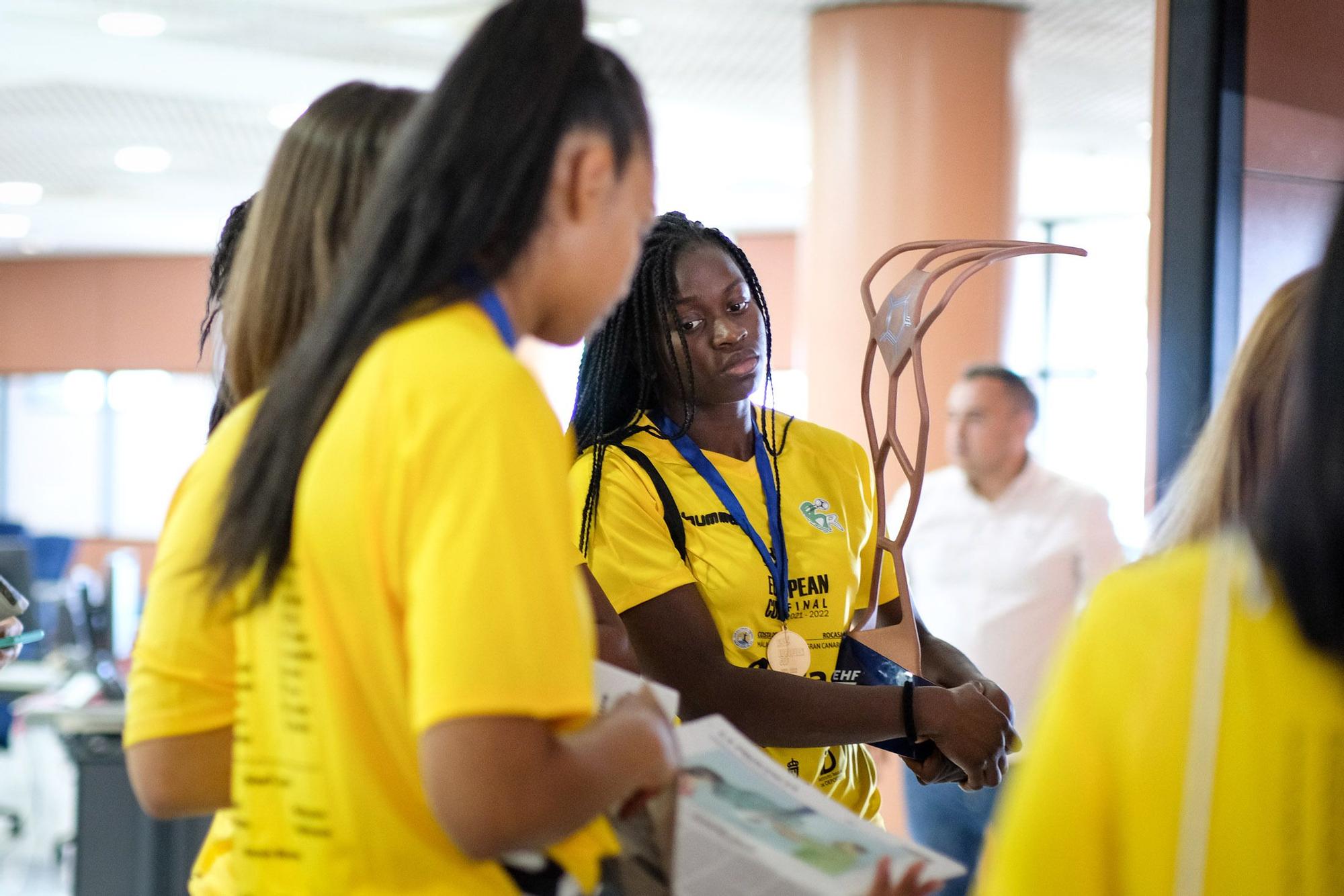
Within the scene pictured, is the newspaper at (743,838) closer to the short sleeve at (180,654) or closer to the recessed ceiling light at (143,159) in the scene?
the short sleeve at (180,654)

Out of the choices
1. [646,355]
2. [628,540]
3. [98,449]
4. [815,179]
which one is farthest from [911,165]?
[98,449]

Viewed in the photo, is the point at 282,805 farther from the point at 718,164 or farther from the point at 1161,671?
the point at 718,164

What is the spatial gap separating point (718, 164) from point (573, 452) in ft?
22.8

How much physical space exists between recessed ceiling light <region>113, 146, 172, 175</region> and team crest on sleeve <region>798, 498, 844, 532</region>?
278 inches

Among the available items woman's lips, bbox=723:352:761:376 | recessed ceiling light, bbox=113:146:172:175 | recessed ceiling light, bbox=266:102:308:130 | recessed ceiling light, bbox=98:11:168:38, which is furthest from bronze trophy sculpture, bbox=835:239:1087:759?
recessed ceiling light, bbox=113:146:172:175

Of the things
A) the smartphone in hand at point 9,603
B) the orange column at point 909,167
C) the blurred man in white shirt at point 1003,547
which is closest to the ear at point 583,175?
the smartphone in hand at point 9,603

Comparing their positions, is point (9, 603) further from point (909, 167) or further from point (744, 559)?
point (909, 167)

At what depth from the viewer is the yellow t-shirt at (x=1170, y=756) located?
72 centimetres

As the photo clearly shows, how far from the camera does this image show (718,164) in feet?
27.8

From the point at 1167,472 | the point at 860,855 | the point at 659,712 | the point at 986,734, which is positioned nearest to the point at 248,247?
the point at 659,712

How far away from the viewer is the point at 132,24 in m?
5.36

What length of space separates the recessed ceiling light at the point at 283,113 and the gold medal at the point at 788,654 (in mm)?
5827

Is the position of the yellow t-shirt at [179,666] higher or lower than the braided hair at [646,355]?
lower

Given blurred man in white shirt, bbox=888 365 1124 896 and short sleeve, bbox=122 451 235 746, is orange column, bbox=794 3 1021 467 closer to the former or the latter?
blurred man in white shirt, bbox=888 365 1124 896
